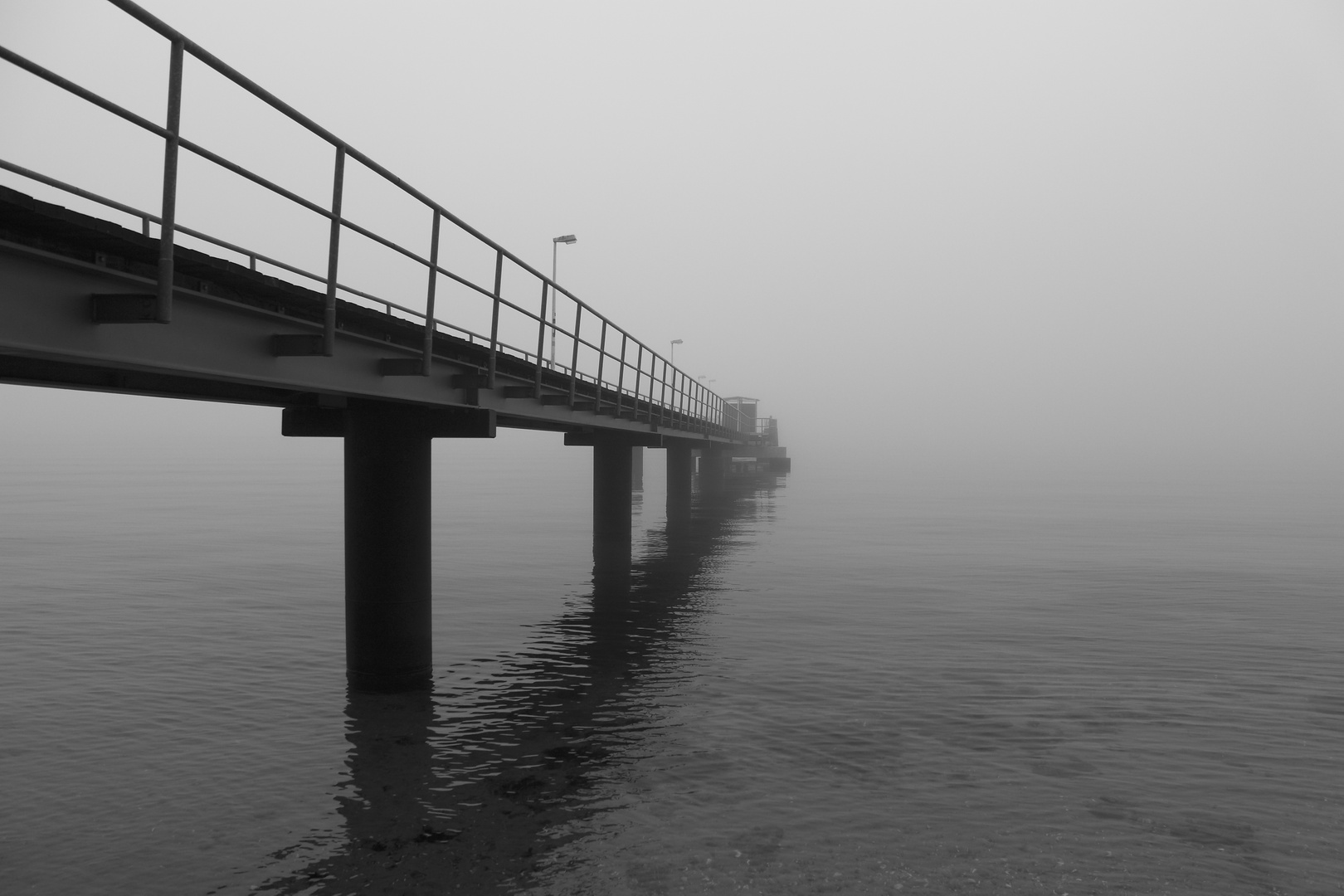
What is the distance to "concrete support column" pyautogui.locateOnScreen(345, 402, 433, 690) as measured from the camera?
48.3ft

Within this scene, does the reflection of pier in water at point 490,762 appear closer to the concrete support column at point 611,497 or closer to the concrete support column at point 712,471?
the concrete support column at point 611,497

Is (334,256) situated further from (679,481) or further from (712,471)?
(712,471)

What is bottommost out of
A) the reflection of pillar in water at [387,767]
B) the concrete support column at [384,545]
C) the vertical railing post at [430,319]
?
the reflection of pillar in water at [387,767]

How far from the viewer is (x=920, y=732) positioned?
12906 millimetres

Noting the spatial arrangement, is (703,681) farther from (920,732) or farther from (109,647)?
(109,647)

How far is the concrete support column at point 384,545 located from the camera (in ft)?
48.3

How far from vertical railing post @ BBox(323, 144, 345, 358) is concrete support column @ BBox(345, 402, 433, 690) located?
14.9 feet

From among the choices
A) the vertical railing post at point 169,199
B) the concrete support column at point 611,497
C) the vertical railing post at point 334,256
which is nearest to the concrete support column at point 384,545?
the vertical railing post at point 334,256

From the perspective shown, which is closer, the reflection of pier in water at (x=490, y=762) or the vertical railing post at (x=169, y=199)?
the vertical railing post at (x=169, y=199)

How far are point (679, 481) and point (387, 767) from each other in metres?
38.3

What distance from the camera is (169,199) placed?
24.1ft

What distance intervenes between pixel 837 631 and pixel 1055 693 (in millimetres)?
5724

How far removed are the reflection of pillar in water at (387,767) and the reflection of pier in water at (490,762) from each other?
21 mm

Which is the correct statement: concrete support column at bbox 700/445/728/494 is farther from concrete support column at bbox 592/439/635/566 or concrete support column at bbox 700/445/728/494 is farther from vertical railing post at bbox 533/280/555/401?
vertical railing post at bbox 533/280/555/401
